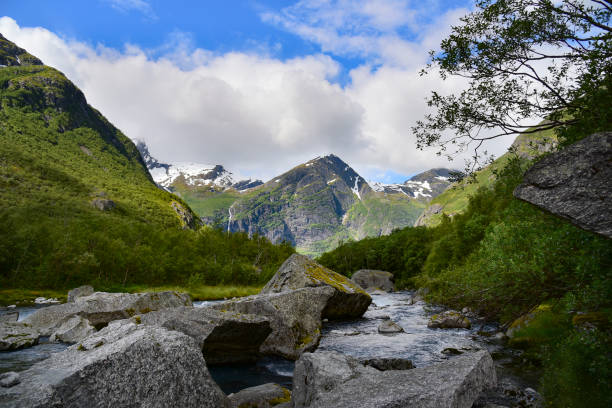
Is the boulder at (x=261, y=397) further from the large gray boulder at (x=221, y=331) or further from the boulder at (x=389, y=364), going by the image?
the boulder at (x=389, y=364)

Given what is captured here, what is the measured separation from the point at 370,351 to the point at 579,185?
14803mm

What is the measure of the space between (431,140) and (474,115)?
226 cm

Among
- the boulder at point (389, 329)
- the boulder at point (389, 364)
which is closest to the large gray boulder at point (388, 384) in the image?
the boulder at point (389, 364)

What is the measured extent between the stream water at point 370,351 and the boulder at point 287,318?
2.49 feet

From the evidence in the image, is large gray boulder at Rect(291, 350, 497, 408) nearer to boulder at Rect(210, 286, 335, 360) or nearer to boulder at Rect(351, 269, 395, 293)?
boulder at Rect(210, 286, 335, 360)

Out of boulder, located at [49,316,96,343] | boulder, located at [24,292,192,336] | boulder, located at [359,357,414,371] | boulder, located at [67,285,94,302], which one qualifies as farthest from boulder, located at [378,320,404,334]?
boulder, located at [67,285,94,302]

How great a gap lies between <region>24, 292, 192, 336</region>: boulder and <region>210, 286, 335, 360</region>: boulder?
11.9m

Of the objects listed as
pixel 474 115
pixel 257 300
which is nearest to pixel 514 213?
pixel 474 115

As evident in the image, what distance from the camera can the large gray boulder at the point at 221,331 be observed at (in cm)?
1393

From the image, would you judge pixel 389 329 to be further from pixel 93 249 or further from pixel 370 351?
pixel 93 249

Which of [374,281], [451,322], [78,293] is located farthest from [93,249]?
[451,322]

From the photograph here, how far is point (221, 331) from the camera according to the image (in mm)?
14258

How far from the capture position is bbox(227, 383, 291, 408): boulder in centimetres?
1023

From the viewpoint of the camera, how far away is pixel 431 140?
15.8 m
